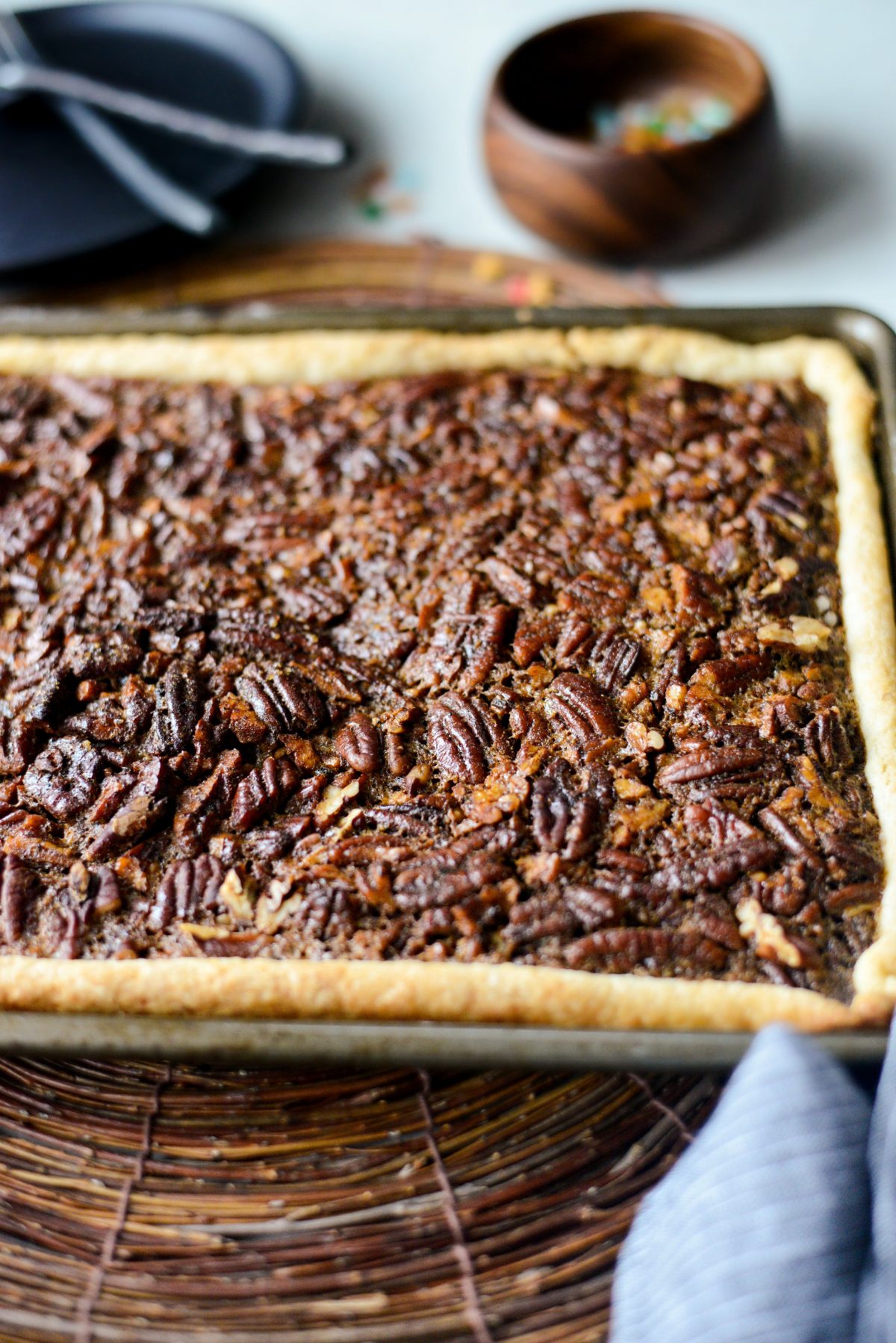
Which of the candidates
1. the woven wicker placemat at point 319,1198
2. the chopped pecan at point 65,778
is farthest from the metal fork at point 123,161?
the woven wicker placemat at point 319,1198

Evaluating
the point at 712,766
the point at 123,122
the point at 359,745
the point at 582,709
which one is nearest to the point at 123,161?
the point at 123,122

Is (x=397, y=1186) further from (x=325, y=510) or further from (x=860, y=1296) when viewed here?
(x=325, y=510)

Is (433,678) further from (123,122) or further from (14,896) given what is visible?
(123,122)

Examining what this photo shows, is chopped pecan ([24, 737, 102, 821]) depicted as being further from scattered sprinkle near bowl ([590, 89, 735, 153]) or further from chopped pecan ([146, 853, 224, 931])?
scattered sprinkle near bowl ([590, 89, 735, 153])

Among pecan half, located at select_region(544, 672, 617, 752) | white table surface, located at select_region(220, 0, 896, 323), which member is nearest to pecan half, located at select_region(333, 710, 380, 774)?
pecan half, located at select_region(544, 672, 617, 752)

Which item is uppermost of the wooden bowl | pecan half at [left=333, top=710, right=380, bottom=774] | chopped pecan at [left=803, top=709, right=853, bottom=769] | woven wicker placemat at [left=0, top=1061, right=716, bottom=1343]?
the wooden bowl

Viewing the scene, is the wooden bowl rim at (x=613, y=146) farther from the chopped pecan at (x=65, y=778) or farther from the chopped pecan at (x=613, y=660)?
the chopped pecan at (x=65, y=778)

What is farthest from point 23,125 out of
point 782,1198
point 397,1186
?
point 782,1198
